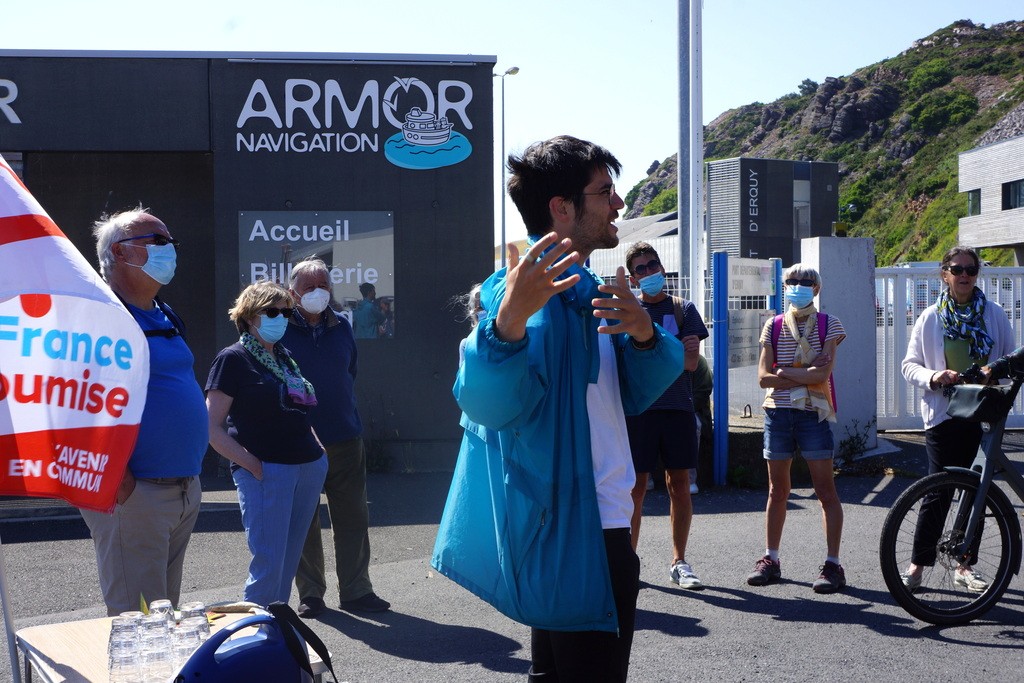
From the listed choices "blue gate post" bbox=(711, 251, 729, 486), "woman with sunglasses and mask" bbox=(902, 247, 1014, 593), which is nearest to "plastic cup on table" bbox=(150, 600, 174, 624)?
"woman with sunglasses and mask" bbox=(902, 247, 1014, 593)

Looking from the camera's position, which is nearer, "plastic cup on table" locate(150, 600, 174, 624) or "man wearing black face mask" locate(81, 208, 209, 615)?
"plastic cup on table" locate(150, 600, 174, 624)

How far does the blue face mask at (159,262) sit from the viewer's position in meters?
3.90

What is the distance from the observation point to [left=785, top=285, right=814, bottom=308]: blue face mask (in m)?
6.48

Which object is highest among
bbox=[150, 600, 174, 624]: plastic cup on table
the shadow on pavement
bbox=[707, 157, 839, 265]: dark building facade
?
bbox=[707, 157, 839, 265]: dark building facade

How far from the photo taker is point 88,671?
9.04 ft

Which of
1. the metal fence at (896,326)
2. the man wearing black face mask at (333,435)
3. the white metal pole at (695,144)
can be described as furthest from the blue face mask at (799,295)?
the white metal pole at (695,144)

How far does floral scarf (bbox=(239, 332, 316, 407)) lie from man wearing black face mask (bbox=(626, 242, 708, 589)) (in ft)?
6.64

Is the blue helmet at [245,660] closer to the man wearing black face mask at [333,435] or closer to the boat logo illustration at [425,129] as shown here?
the man wearing black face mask at [333,435]

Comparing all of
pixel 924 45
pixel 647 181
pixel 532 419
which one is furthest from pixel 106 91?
pixel 647 181

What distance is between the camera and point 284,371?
5.16 meters

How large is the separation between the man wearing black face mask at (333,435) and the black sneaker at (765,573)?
2249 millimetres

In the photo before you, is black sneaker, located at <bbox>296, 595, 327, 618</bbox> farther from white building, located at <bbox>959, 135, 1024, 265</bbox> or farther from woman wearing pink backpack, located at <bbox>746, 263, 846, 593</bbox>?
white building, located at <bbox>959, 135, 1024, 265</bbox>

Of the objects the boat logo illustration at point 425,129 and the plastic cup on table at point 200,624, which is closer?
the plastic cup on table at point 200,624

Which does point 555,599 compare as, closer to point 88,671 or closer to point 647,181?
point 88,671
